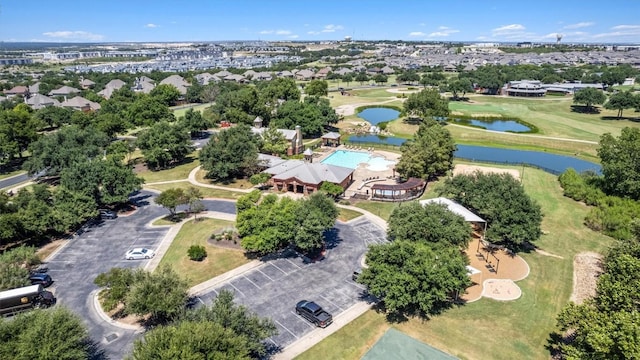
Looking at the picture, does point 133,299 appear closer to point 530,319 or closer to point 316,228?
point 316,228

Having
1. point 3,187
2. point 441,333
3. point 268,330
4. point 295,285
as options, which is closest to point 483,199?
point 441,333

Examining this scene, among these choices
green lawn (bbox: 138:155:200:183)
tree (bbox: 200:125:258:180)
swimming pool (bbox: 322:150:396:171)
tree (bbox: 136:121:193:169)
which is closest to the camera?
tree (bbox: 200:125:258:180)

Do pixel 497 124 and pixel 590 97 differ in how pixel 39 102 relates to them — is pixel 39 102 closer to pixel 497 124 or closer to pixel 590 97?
pixel 497 124

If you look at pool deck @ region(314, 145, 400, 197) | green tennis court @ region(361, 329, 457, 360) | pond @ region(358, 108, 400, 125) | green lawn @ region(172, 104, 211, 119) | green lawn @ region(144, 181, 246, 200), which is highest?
green lawn @ region(172, 104, 211, 119)

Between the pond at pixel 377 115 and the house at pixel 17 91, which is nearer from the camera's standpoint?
the pond at pixel 377 115

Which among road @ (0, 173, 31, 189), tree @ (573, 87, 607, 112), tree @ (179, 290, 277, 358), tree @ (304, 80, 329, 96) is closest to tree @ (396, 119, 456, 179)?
tree @ (179, 290, 277, 358)

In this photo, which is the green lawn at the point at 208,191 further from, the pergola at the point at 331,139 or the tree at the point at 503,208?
the tree at the point at 503,208

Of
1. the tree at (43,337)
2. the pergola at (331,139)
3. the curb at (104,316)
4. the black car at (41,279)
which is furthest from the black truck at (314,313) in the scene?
the pergola at (331,139)

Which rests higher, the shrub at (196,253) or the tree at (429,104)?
the tree at (429,104)

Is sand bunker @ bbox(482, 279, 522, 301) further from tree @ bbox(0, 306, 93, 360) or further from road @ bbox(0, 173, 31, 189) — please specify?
road @ bbox(0, 173, 31, 189)
